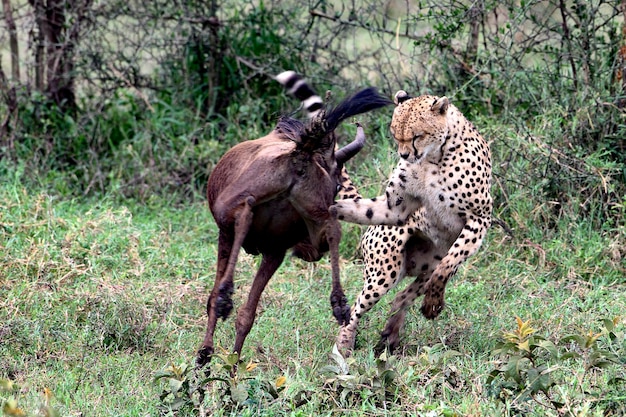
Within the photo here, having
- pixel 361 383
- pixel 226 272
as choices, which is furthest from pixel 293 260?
pixel 361 383

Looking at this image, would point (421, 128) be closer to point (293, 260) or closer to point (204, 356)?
point (204, 356)

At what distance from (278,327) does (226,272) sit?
54.7 inches

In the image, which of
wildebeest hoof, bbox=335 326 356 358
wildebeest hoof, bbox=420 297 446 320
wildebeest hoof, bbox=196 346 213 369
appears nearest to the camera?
wildebeest hoof, bbox=196 346 213 369

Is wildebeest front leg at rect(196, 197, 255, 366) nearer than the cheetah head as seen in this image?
Yes

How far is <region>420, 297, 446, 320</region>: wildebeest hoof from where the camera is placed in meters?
5.20

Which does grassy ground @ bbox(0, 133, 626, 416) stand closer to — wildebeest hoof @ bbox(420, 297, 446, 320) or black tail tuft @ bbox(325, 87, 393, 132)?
wildebeest hoof @ bbox(420, 297, 446, 320)

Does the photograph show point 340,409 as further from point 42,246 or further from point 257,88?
point 257,88

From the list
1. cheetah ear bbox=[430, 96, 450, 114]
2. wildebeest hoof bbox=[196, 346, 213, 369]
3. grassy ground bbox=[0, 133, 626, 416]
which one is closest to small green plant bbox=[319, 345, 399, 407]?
grassy ground bbox=[0, 133, 626, 416]

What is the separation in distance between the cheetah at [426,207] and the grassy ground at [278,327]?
0.99 ft

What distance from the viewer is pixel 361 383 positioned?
4.27 meters

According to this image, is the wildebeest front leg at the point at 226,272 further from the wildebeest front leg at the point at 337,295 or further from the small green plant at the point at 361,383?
the small green plant at the point at 361,383

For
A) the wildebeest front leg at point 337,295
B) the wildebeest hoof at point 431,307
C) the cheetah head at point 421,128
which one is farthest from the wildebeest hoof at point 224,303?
the cheetah head at point 421,128

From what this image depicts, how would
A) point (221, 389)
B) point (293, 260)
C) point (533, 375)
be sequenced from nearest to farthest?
point (533, 375) → point (221, 389) → point (293, 260)

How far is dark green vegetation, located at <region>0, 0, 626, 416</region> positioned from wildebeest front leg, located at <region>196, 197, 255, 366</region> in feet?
0.86
